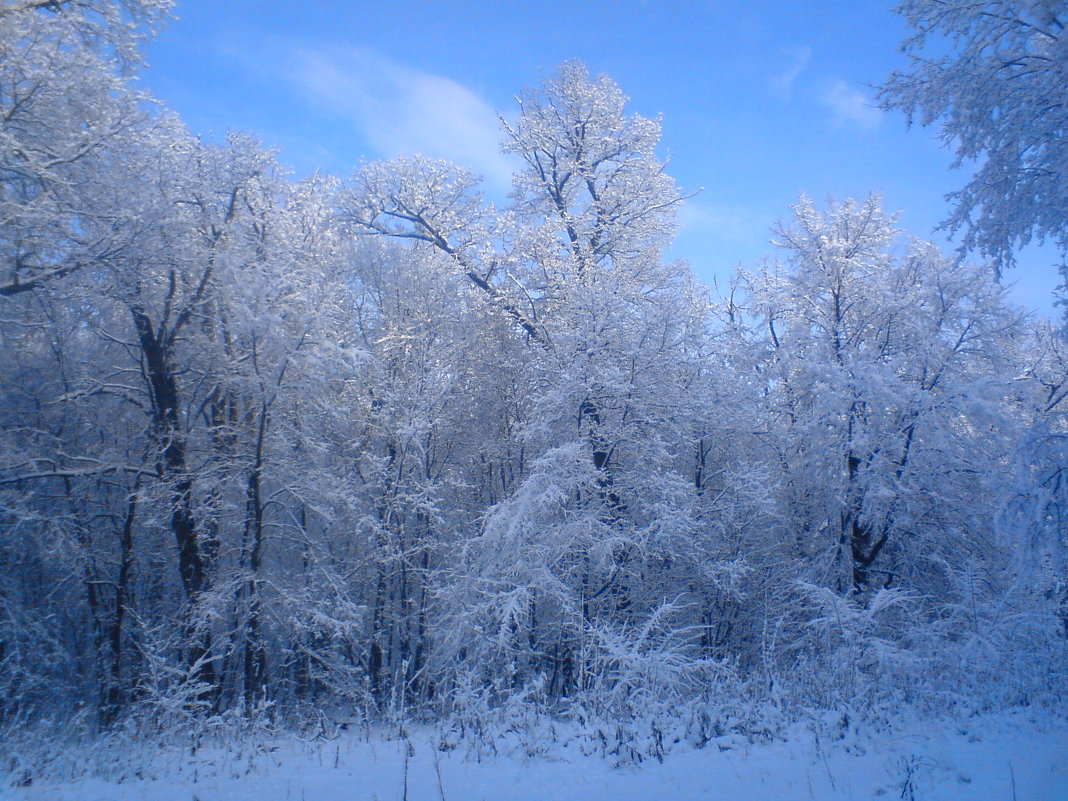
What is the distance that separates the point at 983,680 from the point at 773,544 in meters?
7.84

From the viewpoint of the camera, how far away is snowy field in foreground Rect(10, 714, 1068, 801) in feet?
15.1

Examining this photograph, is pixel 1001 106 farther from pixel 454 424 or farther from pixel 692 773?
pixel 454 424

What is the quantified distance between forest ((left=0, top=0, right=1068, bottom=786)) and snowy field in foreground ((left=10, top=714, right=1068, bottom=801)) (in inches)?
82.1

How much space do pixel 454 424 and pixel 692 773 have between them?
42.4 feet

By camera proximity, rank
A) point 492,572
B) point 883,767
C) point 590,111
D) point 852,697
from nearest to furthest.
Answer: point 883,767 < point 852,697 < point 492,572 < point 590,111

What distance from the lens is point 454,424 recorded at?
1734 centimetres

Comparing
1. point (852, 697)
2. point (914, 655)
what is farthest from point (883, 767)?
point (914, 655)

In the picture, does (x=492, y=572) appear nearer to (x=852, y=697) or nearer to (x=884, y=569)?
(x=852, y=697)

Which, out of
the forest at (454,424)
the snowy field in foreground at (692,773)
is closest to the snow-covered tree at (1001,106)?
the forest at (454,424)

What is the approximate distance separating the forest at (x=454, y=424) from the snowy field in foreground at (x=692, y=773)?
6.85ft

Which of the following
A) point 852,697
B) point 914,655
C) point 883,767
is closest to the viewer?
point 883,767

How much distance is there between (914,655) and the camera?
326 inches

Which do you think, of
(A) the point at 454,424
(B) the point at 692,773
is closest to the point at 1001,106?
(B) the point at 692,773

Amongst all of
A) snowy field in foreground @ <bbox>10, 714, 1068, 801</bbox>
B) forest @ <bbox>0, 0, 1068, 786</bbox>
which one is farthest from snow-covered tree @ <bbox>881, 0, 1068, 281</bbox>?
snowy field in foreground @ <bbox>10, 714, 1068, 801</bbox>
